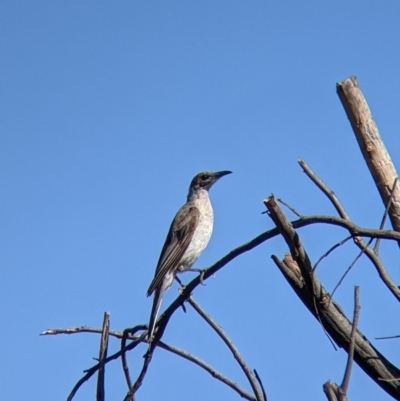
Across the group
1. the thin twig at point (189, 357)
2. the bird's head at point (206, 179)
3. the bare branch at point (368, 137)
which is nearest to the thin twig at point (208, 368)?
the thin twig at point (189, 357)

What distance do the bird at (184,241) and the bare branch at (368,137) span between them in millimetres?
3045

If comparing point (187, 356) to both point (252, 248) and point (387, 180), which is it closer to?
point (252, 248)

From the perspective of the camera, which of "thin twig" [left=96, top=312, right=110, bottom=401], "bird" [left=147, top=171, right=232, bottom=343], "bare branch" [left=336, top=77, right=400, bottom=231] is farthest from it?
"bird" [left=147, top=171, right=232, bottom=343]

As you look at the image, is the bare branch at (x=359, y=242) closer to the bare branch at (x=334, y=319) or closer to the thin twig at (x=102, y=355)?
the bare branch at (x=334, y=319)

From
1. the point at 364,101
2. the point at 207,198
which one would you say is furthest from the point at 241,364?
the point at 207,198

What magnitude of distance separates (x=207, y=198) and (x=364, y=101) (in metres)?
4.80

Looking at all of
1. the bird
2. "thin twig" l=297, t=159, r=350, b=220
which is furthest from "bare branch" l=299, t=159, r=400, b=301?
the bird

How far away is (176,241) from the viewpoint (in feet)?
28.8

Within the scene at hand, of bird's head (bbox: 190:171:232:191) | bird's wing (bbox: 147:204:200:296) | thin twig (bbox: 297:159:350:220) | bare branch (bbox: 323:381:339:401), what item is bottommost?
bare branch (bbox: 323:381:339:401)

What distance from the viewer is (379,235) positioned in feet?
13.7

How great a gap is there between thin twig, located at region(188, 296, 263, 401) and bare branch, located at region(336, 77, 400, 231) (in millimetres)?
1329

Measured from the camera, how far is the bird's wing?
27.1ft

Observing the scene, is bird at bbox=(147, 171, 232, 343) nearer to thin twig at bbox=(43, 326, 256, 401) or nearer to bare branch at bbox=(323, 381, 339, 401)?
thin twig at bbox=(43, 326, 256, 401)

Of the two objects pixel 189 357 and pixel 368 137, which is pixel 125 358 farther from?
pixel 368 137
